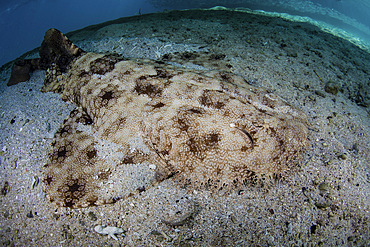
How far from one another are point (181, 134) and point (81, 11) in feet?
409

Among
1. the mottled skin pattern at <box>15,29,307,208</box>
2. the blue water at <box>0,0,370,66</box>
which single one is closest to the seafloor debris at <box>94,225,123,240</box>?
the mottled skin pattern at <box>15,29,307,208</box>

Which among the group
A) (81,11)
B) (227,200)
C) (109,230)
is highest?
(227,200)

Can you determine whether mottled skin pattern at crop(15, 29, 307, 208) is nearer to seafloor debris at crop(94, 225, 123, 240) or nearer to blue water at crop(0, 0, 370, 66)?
seafloor debris at crop(94, 225, 123, 240)

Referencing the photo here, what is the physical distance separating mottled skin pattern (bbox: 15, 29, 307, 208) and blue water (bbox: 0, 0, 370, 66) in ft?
48.3

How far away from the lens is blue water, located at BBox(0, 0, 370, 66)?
23812mm

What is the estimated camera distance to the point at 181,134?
2.74m

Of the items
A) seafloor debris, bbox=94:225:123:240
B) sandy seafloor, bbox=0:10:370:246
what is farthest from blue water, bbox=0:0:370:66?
seafloor debris, bbox=94:225:123:240

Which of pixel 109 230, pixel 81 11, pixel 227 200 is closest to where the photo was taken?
pixel 109 230

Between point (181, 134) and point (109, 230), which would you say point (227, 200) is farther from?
point (109, 230)

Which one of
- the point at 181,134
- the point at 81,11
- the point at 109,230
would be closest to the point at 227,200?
the point at 181,134

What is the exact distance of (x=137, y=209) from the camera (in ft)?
9.18

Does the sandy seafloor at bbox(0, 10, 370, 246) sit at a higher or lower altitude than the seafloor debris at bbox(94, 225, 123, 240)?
higher

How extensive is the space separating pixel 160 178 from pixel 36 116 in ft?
10.8

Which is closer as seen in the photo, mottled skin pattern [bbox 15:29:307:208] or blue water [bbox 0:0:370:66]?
mottled skin pattern [bbox 15:29:307:208]
